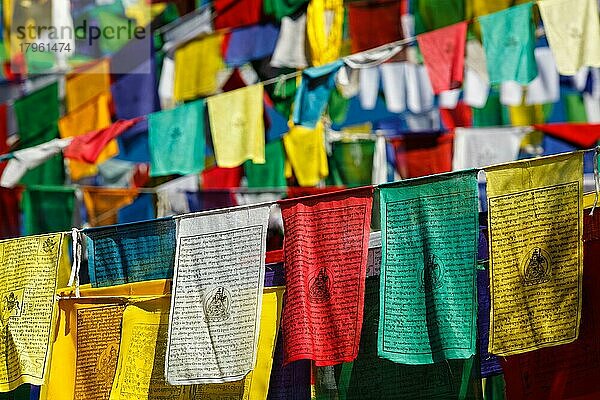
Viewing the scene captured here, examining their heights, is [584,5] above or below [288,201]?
above

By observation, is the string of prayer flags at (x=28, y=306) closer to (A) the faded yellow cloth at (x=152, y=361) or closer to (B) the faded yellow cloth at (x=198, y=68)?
(A) the faded yellow cloth at (x=152, y=361)

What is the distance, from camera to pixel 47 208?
20.0ft

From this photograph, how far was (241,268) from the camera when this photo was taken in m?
3.33

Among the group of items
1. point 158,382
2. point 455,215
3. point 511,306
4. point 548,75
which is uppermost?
point 548,75

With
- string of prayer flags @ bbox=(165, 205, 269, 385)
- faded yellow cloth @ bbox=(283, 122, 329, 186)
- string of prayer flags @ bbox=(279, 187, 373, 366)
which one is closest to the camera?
string of prayer flags @ bbox=(279, 187, 373, 366)

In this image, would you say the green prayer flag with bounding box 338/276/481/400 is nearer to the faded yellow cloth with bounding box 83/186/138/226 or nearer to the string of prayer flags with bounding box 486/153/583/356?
the string of prayer flags with bounding box 486/153/583/356

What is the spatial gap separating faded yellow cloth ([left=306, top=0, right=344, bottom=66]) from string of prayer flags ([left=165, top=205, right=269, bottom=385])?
343 centimetres

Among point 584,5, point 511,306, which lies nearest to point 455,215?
point 511,306

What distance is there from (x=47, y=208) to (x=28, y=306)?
2372 millimetres

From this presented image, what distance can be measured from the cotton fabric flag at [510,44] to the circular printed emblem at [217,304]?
2367 millimetres

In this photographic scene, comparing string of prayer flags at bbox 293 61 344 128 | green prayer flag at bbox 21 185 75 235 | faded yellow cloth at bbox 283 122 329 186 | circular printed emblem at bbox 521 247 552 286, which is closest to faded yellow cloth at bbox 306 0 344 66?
faded yellow cloth at bbox 283 122 329 186

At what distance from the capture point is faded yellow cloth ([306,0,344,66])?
6656 mm

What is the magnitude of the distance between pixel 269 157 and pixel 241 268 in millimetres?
3407

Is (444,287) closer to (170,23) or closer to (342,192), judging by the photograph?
(342,192)
